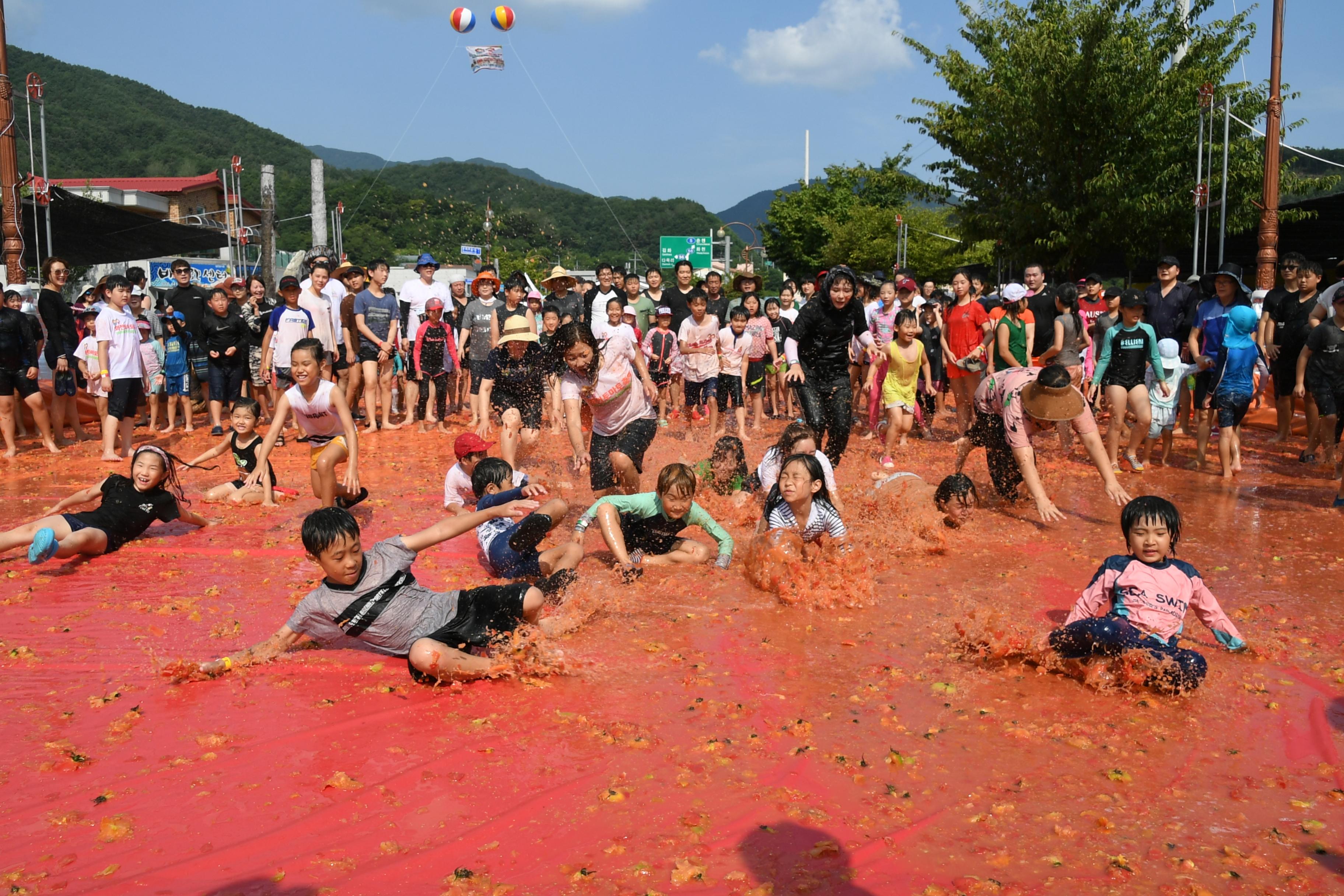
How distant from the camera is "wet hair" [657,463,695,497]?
6.69 meters

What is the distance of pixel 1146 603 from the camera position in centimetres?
492

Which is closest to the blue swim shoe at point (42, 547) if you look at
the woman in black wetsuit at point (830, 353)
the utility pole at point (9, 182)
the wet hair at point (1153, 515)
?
the woman in black wetsuit at point (830, 353)

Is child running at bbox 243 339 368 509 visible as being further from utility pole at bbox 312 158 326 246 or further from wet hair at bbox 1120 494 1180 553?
utility pole at bbox 312 158 326 246

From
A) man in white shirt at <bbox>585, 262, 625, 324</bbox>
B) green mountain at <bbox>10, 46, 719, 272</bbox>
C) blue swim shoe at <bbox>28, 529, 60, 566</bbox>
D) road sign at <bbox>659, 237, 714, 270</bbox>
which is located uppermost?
green mountain at <bbox>10, 46, 719, 272</bbox>

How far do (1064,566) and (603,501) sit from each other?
3192 millimetres

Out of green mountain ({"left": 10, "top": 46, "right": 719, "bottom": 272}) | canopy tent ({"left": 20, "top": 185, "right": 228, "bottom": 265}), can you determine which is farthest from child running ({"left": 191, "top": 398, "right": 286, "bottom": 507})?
green mountain ({"left": 10, "top": 46, "right": 719, "bottom": 272})

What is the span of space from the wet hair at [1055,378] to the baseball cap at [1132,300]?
255 centimetres

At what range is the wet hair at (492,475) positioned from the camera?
6.93m

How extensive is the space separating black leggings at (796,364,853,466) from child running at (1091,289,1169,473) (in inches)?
110

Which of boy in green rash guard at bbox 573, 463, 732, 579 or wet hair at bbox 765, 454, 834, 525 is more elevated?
wet hair at bbox 765, 454, 834, 525

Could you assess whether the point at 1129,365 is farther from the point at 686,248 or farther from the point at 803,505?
the point at 686,248

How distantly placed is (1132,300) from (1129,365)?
2.02 ft

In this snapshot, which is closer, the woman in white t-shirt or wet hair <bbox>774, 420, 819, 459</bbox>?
wet hair <bbox>774, 420, 819, 459</bbox>

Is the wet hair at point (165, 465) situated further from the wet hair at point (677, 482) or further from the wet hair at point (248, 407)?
the wet hair at point (677, 482)
